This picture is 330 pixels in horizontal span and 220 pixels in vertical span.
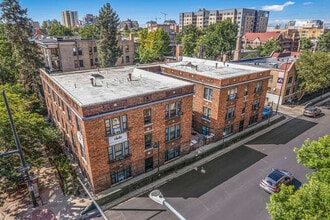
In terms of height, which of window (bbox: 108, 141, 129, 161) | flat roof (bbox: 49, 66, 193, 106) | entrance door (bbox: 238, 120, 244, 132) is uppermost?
flat roof (bbox: 49, 66, 193, 106)

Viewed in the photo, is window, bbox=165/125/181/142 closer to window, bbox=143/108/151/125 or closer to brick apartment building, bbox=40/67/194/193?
brick apartment building, bbox=40/67/194/193

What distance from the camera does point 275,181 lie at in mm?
19656

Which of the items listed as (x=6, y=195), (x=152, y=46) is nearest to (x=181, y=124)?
(x=6, y=195)

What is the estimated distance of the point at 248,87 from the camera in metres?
29.6

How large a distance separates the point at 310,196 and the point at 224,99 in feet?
60.6

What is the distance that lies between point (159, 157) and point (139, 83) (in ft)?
29.6

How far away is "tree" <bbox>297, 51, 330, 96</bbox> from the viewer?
39688mm

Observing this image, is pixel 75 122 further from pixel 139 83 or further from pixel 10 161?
pixel 139 83

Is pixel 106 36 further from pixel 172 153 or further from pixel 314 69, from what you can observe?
pixel 314 69

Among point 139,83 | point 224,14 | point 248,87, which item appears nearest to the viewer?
point 139,83

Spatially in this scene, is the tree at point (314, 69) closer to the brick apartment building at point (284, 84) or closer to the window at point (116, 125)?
the brick apartment building at point (284, 84)

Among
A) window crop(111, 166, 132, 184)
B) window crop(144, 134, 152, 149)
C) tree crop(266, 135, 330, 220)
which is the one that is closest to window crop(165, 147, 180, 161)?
window crop(144, 134, 152, 149)

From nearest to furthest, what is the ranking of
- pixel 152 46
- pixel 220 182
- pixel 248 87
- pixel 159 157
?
pixel 220 182 < pixel 159 157 < pixel 248 87 < pixel 152 46

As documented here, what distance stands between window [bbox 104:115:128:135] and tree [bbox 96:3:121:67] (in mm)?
38709
